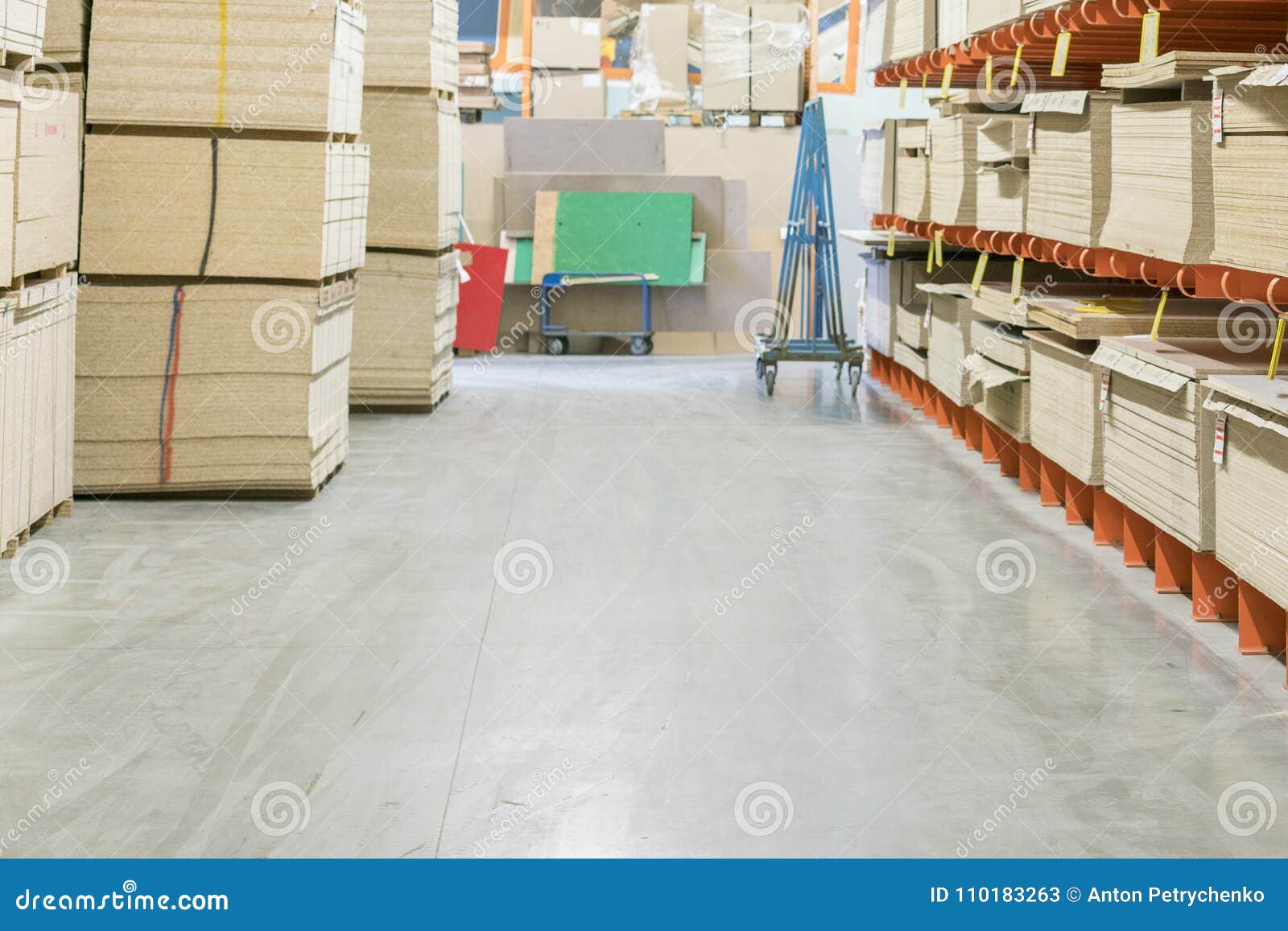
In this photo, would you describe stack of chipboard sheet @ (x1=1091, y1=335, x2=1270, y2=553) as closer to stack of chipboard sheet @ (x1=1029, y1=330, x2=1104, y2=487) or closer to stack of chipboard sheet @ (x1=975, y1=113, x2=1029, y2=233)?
stack of chipboard sheet @ (x1=1029, y1=330, x2=1104, y2=487)

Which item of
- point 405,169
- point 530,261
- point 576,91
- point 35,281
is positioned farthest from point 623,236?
point 35,281

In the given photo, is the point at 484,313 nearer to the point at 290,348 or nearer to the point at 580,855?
the point at 290,348

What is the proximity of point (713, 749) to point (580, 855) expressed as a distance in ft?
2.49

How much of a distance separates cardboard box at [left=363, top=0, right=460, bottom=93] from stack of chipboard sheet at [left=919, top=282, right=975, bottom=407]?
3654 millimetres

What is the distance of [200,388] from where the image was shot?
6793 mm

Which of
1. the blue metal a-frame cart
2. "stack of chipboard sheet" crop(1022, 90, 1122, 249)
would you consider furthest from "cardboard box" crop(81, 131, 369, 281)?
the blue metal a-frame cart

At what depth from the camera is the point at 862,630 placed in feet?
16.8

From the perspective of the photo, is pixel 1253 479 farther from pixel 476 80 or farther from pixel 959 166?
pixel 476 80

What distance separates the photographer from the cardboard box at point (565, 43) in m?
14.0

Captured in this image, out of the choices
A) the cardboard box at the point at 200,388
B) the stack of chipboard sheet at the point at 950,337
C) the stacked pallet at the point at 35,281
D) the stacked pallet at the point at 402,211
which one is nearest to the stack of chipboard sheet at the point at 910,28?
the stack of chipboard sheet at the point at 950,337

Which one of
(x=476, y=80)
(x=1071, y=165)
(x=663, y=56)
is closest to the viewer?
(x=1071, y=165)

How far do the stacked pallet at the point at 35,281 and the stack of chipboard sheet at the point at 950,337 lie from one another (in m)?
4.72

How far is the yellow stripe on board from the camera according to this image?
6.59m

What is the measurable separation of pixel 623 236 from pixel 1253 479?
9454 millimetres
